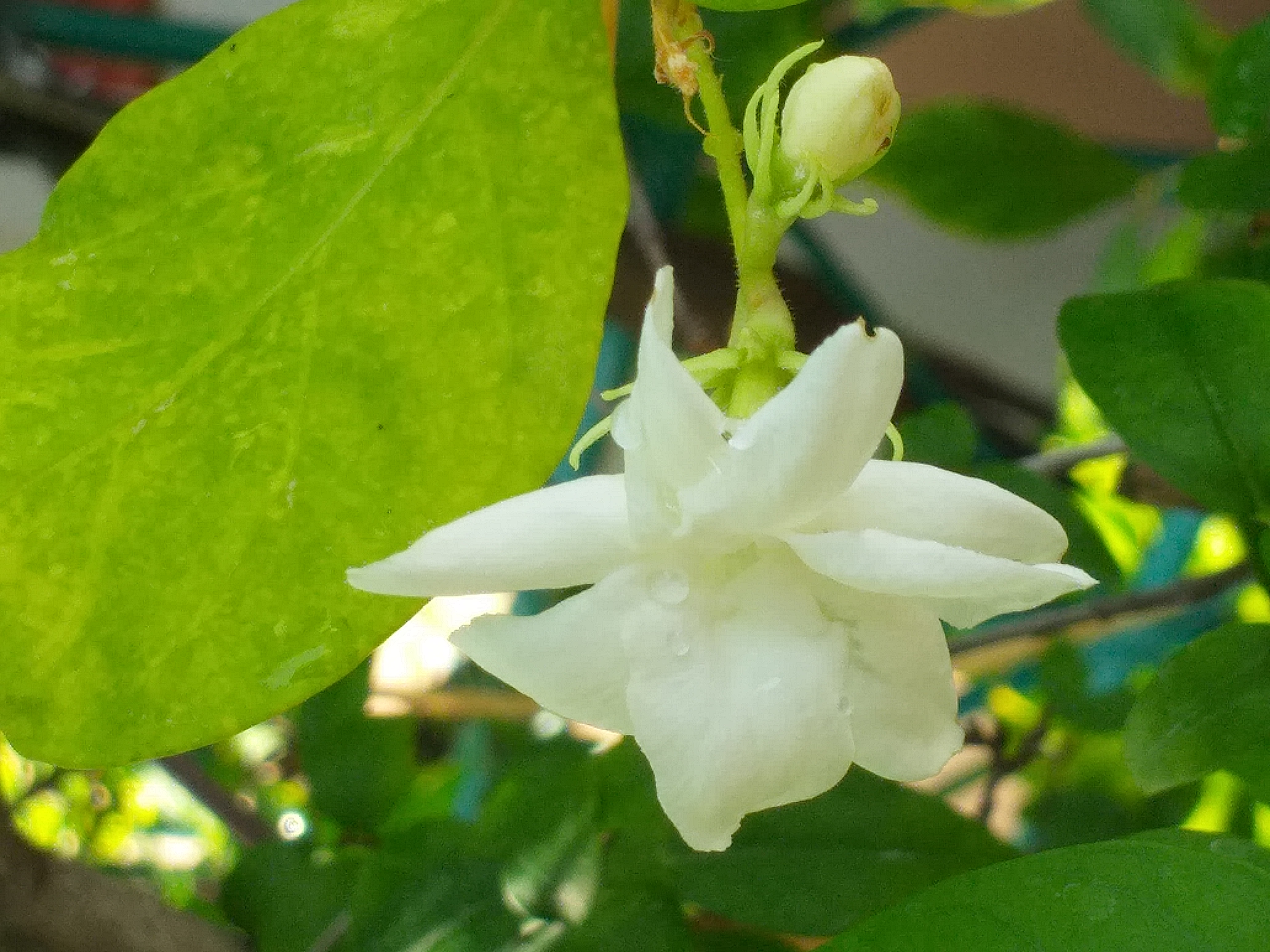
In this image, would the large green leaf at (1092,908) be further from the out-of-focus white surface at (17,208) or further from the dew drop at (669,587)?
the out-of-focus white surface at (17,208)

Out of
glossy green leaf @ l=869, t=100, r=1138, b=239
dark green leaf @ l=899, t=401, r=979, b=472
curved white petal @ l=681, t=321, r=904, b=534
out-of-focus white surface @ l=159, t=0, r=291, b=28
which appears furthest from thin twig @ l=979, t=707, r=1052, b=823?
out-of-focus white surface @ l=159, t=0, r=291, b=28

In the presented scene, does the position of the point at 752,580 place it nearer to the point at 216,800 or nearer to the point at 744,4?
the point at 744,4

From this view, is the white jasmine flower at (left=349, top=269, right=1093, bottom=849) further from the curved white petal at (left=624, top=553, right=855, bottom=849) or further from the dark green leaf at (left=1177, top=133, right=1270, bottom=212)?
the dark green leaf at (left=1177, top=133, right=1270, bottom=212)

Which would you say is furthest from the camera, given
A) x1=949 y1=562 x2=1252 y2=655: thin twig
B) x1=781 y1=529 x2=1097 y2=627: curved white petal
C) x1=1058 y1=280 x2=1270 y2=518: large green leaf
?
x1=949 y1=562 x2=1252 y2=655: thin twig

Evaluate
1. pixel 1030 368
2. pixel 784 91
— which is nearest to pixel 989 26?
pixel 1030 368

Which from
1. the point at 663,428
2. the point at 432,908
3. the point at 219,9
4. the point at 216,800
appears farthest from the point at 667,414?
the point at 219,9

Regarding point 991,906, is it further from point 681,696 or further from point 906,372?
point 906,372
